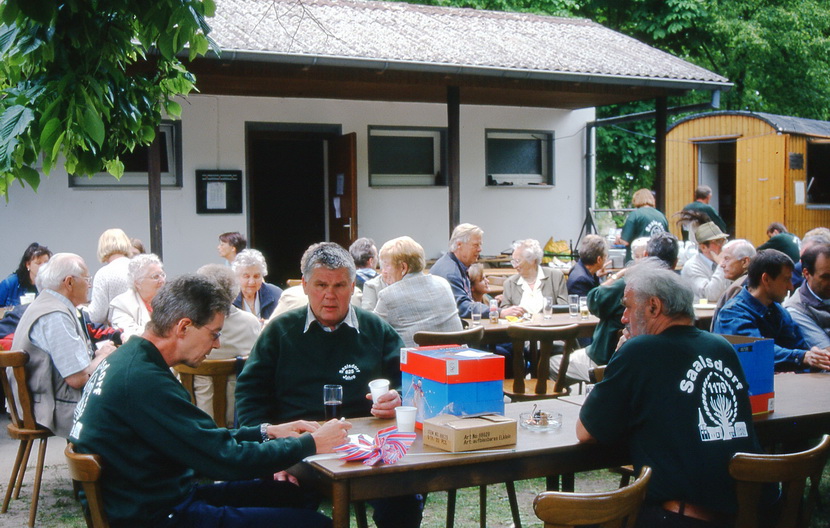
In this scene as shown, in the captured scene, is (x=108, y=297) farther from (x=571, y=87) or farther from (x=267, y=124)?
(x=571, y=87)

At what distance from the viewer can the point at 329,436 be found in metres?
2.99

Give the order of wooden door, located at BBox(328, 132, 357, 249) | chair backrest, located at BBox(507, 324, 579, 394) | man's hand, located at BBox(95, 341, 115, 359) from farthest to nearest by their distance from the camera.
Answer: wooden door, located at BBox(328, 132, 357, 249) → chair backrest, located at BBox(507, 324, 579, 394) → man's hand, located at BBox(95, 341, 115, 359)

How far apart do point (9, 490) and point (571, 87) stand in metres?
7.73

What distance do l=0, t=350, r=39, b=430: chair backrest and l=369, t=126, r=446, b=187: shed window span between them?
24.3ft

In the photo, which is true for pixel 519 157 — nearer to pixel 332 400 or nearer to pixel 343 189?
pixel 343 189

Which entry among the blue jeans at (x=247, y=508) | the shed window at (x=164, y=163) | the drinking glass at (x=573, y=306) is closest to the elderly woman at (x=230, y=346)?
the blue jeans at (x=247, y=508)

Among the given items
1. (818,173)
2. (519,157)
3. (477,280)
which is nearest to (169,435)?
(477,280)

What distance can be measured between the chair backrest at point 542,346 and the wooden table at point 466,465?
184cm

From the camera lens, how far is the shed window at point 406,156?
12016 millimetres

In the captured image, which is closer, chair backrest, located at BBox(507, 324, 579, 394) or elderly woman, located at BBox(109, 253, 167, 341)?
chair backrest, located at BBox(507, 324, 579, 394)

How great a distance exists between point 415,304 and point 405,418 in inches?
98.5

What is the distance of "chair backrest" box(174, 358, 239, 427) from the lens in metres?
4.70

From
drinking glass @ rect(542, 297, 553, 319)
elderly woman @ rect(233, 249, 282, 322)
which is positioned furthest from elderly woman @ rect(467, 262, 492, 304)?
elderly woman @ rect(233, 249, 282, 322)

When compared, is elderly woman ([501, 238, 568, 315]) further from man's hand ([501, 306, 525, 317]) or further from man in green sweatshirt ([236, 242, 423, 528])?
man in green sweatshirt ([236, 242, 423, 528])
